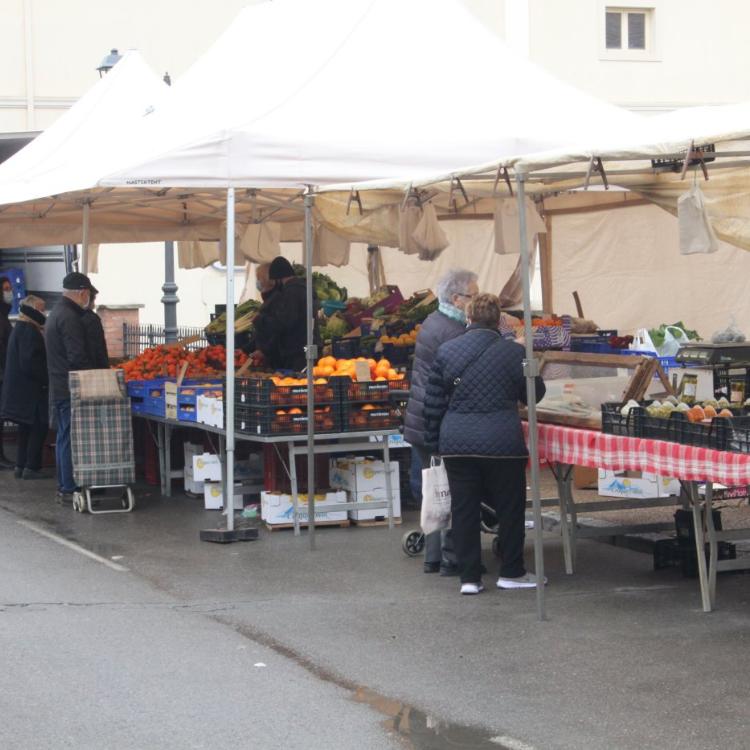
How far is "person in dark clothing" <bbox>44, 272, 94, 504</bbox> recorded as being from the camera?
12531mm

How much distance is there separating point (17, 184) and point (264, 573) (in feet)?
18.3

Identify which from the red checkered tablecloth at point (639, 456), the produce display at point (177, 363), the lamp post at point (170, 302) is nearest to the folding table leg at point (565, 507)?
the red checkered tablecloth at point (639, 456)

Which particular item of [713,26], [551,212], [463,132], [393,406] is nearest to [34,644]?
[393,406]

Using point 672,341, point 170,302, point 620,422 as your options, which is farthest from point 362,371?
point 170,302

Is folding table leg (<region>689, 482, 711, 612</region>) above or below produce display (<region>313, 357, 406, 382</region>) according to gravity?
below

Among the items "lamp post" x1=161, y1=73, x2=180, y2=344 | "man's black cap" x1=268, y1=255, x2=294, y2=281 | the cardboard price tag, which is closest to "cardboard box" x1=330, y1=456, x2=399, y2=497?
the cardboard price tag

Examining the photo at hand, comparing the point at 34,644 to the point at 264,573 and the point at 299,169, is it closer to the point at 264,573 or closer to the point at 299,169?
the point at 264,573

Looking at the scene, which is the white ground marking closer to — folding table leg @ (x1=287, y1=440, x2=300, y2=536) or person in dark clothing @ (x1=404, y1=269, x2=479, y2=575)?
folding table leg @ (x1=287, y1=440, x2=300, y2=536)

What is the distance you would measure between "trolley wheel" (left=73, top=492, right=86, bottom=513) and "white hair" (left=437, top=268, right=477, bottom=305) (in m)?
4.44

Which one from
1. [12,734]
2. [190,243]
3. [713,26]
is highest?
[713,26]

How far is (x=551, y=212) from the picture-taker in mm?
17141

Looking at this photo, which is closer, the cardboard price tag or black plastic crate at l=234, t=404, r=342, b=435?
black plastic crate at l=234, t=404, r=342, b=435

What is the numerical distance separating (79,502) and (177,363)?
190cm

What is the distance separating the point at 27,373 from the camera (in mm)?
14258
